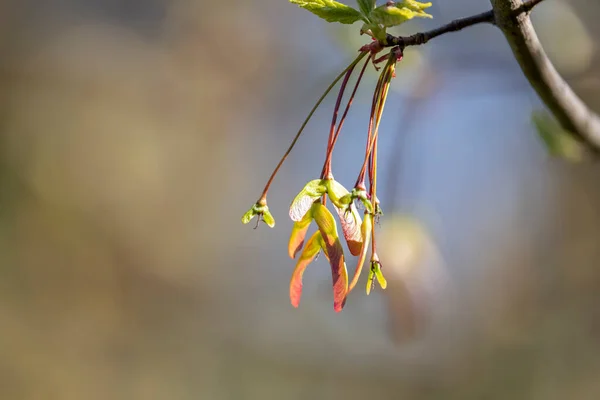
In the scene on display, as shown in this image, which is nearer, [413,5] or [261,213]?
[413,5]

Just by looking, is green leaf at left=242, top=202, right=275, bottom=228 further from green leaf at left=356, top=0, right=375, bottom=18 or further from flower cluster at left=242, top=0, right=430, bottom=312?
green leaf at left=356, top=0, right=375, bottom=18

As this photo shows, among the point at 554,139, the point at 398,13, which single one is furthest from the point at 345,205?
the point at 554,139

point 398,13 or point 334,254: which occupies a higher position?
point 398,13

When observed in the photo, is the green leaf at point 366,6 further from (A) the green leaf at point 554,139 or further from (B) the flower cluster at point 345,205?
(A) the green leaf at point 554,139

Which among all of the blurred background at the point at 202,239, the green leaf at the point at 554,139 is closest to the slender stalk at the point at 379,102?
the green leaf at the point at 554,139

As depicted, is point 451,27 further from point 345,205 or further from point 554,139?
point 554,139

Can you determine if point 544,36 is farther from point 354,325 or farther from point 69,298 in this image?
point 69,298

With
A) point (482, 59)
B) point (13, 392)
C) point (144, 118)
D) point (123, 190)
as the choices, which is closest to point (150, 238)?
point (123, 190)
